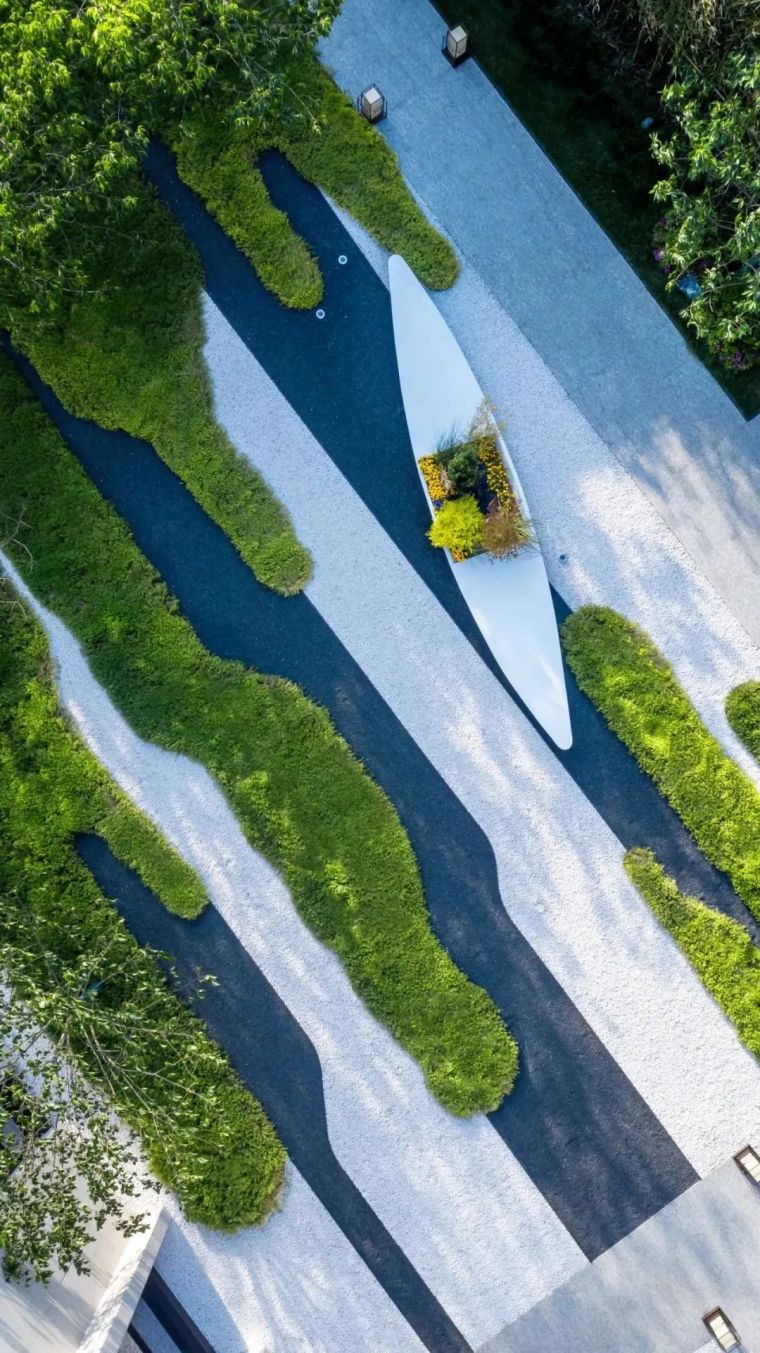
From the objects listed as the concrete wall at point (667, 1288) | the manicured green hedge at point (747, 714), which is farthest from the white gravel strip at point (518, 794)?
the manicured green hedge at point (747, 714)

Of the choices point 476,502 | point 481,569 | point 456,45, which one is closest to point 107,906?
point 481,569

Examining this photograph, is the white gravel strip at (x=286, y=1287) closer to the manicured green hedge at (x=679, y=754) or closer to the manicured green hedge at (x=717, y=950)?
the manicured green hedge at (x=717, y=950)

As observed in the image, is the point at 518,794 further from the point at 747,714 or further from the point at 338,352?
the point at 338,352

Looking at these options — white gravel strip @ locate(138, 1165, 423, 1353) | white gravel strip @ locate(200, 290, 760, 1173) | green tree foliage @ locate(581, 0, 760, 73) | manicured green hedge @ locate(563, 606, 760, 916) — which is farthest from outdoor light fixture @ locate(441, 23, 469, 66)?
white gravel strip @ locate(138, 1165, 423, 1353)

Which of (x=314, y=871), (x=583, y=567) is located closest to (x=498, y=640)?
(x=583, y=567)

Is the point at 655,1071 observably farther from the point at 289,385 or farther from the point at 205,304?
the point at 205,304

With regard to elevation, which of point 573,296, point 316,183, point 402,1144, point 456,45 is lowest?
point 402,1144
